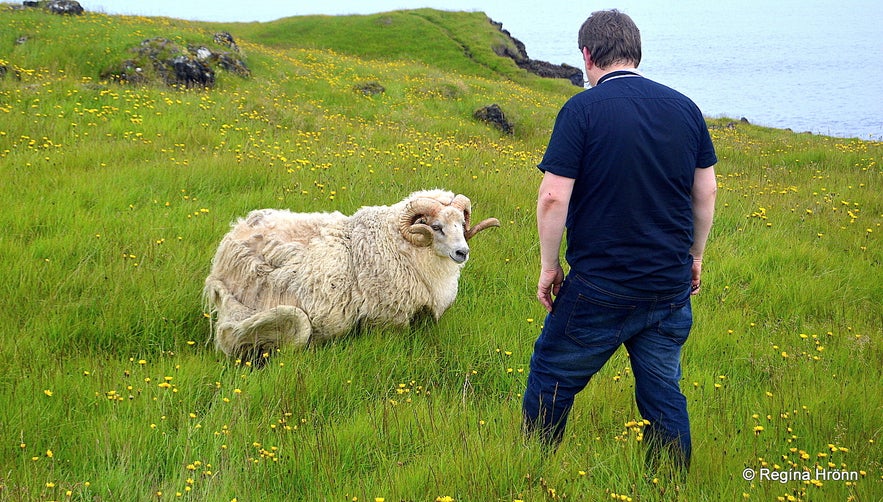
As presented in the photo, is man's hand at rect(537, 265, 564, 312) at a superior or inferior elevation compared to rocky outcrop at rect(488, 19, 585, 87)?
inferior

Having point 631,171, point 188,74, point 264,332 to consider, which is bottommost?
point 264,332

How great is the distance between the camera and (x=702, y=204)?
4.00 meters

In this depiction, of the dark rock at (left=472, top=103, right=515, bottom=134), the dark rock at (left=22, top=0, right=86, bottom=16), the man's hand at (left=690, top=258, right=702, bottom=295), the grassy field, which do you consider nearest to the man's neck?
the man's hand at (left=690, top=258, right=702, bottom=295)

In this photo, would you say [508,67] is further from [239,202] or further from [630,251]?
[630,251]

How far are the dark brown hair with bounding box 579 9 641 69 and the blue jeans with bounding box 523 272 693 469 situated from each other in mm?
1264

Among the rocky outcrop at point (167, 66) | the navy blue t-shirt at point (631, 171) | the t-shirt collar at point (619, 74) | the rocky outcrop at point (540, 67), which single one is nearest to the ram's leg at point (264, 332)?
the navy blue t-shirt at point (631, 171)

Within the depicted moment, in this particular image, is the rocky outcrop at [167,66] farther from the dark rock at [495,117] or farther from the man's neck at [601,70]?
the man's neck at [601,70]

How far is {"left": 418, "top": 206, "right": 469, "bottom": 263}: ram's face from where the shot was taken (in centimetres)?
647

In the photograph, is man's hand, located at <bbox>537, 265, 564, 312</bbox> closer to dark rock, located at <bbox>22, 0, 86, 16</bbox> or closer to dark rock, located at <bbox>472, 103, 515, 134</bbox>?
dark rock, located at <bbox>472, 103, 515, 134</bbox>

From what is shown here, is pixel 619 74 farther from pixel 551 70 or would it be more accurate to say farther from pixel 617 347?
pixel 551 70

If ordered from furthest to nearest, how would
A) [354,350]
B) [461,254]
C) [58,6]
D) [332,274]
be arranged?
1. [58,6]
2. [332,274]
3. [461,254]
4. [354,350]

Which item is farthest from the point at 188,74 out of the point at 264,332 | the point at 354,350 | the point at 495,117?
the point at 354,350

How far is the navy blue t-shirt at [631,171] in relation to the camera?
367 cm

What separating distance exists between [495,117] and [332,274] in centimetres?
1515
